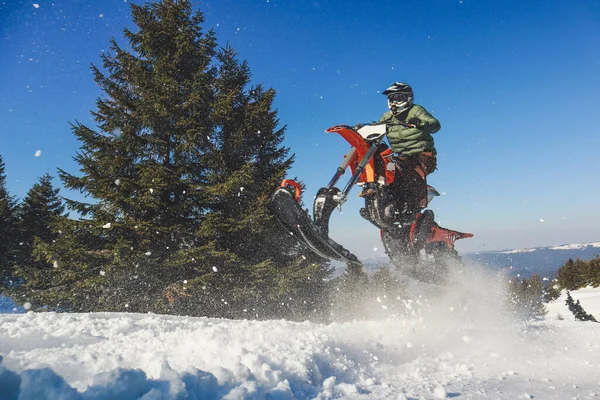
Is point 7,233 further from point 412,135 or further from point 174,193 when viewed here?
point 412,135

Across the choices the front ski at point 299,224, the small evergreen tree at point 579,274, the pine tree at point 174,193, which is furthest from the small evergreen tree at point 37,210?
the small evergreen tree at point 579,274

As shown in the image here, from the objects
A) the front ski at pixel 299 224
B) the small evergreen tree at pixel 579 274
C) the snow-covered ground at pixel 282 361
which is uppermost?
the front ski at pixel 299 224

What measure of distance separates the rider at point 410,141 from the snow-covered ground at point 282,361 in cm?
207

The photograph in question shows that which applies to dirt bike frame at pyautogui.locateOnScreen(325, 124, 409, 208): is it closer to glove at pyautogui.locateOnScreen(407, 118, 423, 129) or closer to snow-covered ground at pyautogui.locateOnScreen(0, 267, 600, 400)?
glove at pyautogui.locateOnScreen(407, 118, 423, 129)

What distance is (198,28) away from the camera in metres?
10.2

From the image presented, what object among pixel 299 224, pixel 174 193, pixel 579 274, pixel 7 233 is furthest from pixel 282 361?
pixel 579 274

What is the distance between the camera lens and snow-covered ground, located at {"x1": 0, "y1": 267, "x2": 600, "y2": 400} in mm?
1582

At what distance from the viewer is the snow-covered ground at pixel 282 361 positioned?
1582 mm

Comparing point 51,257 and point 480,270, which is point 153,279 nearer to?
point 51,257

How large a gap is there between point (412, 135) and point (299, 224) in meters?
2.23

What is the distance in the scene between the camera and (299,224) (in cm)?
455

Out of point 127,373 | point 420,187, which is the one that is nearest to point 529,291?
point 420,187

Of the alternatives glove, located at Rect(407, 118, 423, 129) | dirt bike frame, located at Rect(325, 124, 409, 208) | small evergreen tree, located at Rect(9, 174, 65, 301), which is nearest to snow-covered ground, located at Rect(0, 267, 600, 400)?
dirt bike frame, located at Rect(325, 124, 409, 208)

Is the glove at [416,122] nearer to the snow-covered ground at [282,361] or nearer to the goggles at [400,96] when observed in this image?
the goggles at [400,96]
